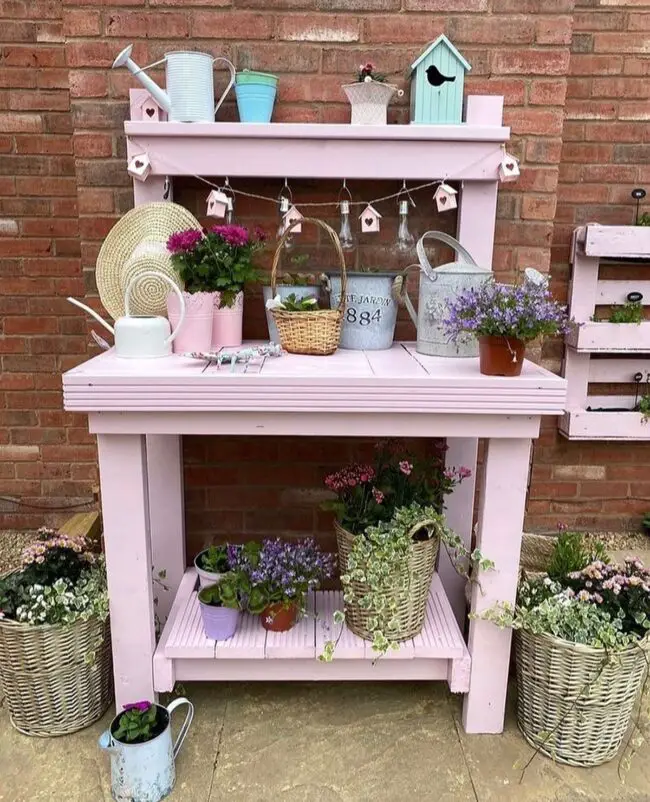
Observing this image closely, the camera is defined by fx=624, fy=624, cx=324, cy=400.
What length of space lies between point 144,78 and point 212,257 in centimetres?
51

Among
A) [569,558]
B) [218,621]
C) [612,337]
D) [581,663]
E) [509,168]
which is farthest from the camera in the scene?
[612,337]

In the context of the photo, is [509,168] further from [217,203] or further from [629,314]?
[629,314]

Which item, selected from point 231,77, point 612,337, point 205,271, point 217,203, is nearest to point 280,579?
point 205,271

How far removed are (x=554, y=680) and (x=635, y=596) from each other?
0.30 meters

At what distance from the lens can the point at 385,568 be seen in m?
1.60

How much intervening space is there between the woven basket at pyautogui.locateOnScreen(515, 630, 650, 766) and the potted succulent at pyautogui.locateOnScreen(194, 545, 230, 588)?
845 mm

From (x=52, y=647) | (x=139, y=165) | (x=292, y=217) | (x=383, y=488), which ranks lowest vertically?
(x=52, y=647)

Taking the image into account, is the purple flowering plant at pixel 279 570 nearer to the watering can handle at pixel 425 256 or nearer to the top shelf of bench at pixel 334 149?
the watering can handle at pixel 425 256

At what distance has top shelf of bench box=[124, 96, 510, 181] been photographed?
1727mm

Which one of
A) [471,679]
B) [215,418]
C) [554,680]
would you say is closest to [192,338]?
[215,418]

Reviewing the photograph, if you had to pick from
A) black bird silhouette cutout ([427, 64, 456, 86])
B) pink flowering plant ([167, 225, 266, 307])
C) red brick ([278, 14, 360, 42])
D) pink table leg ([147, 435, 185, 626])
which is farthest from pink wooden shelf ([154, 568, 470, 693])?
red brick ([278, 14, 360, 42])

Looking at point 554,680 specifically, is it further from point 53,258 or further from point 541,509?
point 53,258

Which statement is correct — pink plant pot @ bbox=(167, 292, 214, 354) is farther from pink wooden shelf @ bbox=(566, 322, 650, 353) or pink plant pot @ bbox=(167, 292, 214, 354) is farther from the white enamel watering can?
pink wooden shelf @ bbox=(566, 322, 650, 353)

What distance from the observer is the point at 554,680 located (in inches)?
62.1
